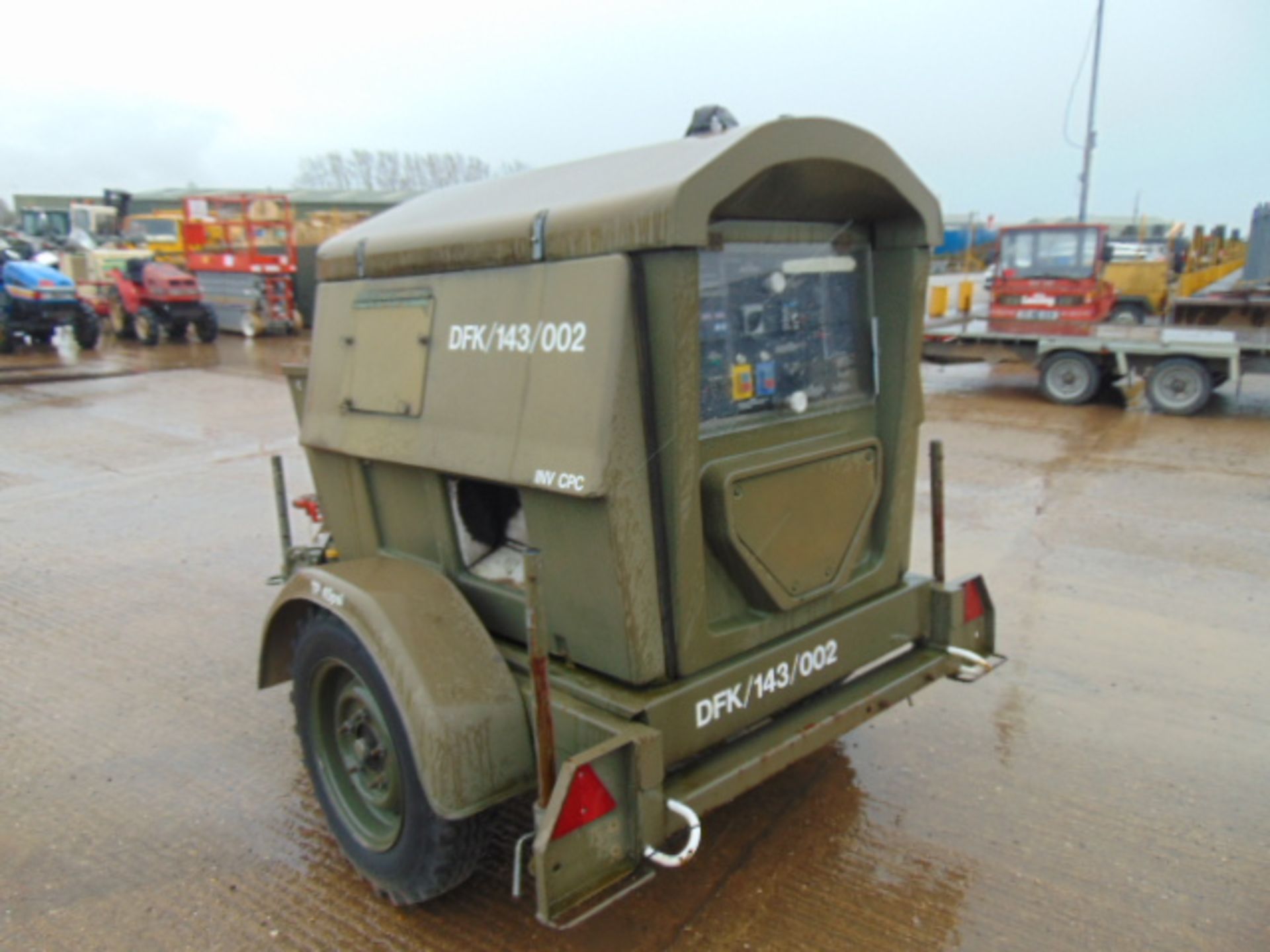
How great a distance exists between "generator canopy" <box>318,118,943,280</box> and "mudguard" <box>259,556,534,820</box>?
1.08 meters

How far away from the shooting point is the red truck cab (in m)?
14.0

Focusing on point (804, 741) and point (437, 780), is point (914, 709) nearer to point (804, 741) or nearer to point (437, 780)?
point (804, 741)

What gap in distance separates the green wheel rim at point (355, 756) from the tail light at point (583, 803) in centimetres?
87

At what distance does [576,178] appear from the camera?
3.00m

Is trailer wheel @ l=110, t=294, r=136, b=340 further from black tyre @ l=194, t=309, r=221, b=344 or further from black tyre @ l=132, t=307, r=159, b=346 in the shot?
black tyre @ l=194, t=309, r=221, b=344

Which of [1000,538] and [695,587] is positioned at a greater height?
[695,587]

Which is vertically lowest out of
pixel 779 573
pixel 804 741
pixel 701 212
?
pixel 804 741

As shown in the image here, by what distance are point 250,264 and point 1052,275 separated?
15.3 metres

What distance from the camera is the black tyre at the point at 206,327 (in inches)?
734

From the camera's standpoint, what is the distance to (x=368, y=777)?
10.5ft

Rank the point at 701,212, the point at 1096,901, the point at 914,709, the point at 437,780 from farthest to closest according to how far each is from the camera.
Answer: the point at 914,709 → the point at 1096,901 → the point at 437,780 → the point at 701,212

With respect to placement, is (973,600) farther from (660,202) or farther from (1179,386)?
(1179,386)

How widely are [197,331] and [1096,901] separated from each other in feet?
64.0

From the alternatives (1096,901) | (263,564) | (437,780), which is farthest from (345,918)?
(263,564)
